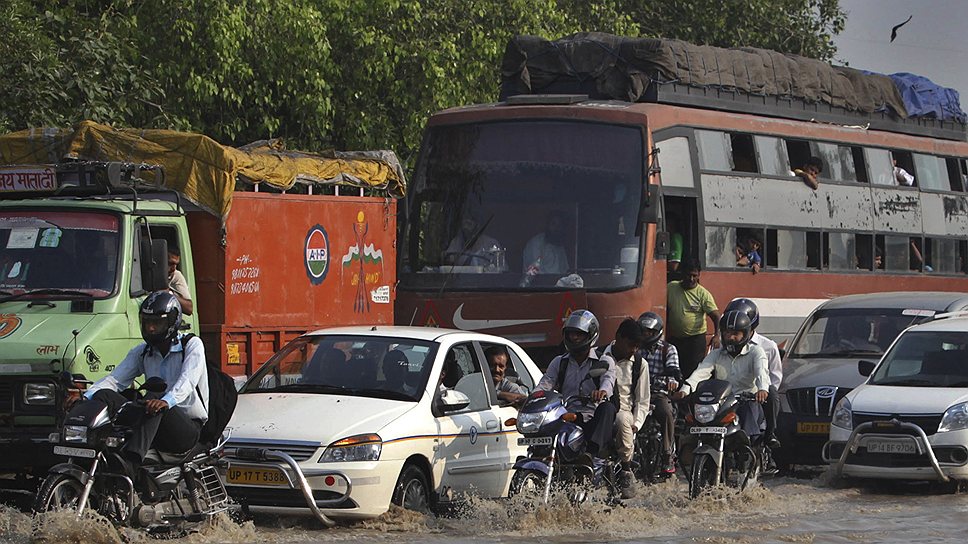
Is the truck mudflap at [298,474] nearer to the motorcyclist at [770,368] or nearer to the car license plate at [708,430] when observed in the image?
the car license plate at [708,430]

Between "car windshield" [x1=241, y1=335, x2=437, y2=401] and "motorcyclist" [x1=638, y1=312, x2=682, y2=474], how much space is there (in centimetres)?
284

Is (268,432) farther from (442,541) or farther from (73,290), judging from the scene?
(73,290)

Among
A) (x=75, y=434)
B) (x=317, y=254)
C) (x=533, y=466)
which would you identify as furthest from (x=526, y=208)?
Result: (x=75, y=434)

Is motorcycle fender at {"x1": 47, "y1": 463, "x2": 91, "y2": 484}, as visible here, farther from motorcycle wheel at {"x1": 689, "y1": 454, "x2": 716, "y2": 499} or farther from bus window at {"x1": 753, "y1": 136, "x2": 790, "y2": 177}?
bus window at {"x1": 753, "y1": 136, "x2": 790, "y2": 177}

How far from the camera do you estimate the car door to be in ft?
37.1

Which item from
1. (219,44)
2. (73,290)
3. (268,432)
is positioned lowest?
(268,432)

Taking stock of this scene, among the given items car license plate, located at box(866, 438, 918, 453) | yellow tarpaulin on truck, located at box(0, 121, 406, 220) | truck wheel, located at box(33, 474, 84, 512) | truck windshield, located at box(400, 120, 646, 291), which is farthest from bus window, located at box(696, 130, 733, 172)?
truck wheel, located at box(33, 474, 84, 512)

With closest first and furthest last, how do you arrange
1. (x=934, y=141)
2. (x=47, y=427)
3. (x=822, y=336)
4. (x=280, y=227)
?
(x=47, y=427)
(x=280, y=227)
(x=822, y=336)
(x=934, y=141)

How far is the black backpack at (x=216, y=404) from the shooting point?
973 cm

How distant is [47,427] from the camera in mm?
11477

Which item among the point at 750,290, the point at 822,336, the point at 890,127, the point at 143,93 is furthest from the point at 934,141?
the point at 143,93

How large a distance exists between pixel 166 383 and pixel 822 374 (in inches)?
323

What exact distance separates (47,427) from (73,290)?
1.07 metres

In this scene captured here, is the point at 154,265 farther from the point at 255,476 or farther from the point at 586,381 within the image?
the point at 586,381
